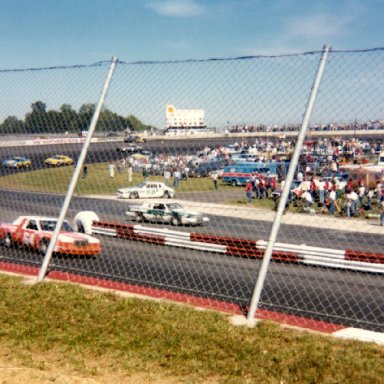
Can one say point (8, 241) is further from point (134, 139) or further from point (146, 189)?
point (134, 139)

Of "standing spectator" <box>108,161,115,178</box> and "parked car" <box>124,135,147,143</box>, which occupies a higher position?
"parked car" <box>124,135,147,143</box>

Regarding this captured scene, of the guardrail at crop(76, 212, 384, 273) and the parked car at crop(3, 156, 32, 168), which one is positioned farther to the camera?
the guardrail at crop(76, 212, 384, 273)

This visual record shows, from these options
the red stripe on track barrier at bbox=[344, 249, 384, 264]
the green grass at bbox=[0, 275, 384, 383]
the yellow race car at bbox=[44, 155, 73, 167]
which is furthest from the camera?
the red stripe on track barrier at bbox=[344, 249, 384, 264]

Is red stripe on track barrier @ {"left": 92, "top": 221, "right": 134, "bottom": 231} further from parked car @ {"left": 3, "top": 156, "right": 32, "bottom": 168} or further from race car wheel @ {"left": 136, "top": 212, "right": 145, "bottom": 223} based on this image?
parked car @ {"left": 3, "top": 156, "right": 32, "bottom": 168}

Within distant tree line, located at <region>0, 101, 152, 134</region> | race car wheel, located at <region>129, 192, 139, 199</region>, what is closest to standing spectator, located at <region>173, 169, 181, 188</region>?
distant tree line, located at <region>0, 101, 152, 134</region>

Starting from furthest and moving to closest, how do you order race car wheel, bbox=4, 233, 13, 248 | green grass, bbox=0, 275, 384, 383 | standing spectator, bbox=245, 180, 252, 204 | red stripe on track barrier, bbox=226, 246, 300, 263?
race car wheel, bbox=4, 233, 13, 248
standing spectator, bbox=245, 180, 252, 204
red stripe on track barrier, bbox=226, 246, 300, 263
green grass, bbox=0, 275, 384, 383

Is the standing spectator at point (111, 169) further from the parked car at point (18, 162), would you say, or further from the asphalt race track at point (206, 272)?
the parked car at point (18, 162)

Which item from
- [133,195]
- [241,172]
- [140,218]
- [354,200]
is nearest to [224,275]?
[241,172]
